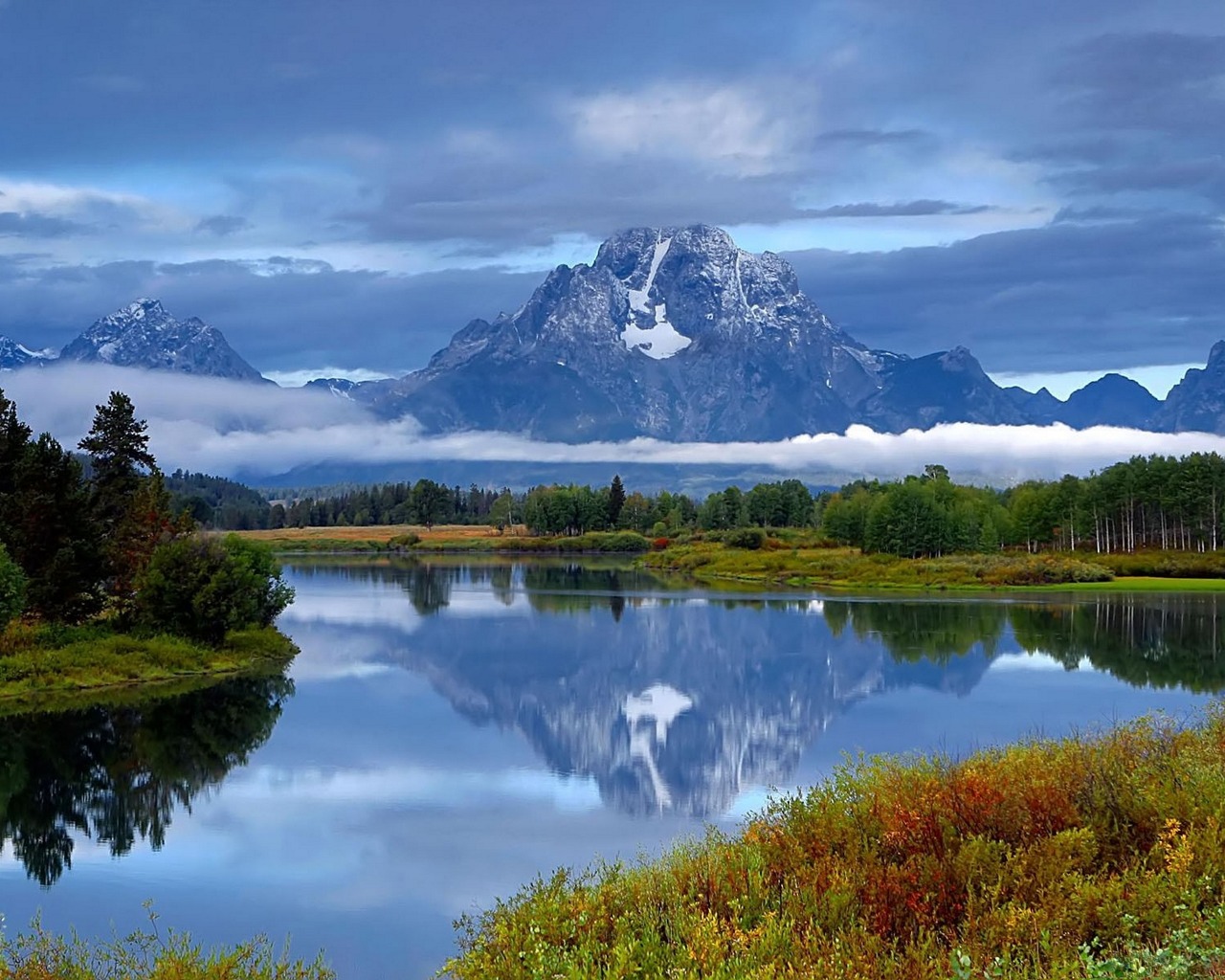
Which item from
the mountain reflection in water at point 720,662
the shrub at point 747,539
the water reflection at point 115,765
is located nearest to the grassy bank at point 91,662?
the water reflection at point 115,765

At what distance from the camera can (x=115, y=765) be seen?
35.6 meters

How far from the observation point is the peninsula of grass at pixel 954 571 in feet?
382

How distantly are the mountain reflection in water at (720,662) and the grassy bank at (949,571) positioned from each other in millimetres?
12778

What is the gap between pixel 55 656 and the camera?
49.2 meters

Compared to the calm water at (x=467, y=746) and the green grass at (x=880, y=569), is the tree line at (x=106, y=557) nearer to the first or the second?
the calm water at (x=467, y=746)

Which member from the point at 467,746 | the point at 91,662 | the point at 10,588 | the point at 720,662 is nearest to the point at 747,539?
the point at 720,662

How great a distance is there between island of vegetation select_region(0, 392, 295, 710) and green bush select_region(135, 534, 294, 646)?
0.20 feet

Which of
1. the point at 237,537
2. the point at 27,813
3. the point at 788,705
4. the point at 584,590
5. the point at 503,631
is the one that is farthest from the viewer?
the point at 584,590

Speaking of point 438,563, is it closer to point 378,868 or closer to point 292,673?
point 292,673

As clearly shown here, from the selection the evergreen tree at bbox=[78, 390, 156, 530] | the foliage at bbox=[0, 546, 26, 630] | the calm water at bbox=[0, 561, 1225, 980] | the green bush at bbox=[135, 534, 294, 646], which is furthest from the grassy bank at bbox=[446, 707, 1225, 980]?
the evergreen tree at bbox=[78, 390, 156, 530]

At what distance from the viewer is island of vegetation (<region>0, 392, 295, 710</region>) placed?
4978 centimetres

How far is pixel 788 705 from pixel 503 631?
31.3 meters

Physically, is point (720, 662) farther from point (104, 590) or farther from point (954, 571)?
point (954, 571)

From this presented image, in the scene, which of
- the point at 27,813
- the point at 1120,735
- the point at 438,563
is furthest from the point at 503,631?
the point at 438,563
